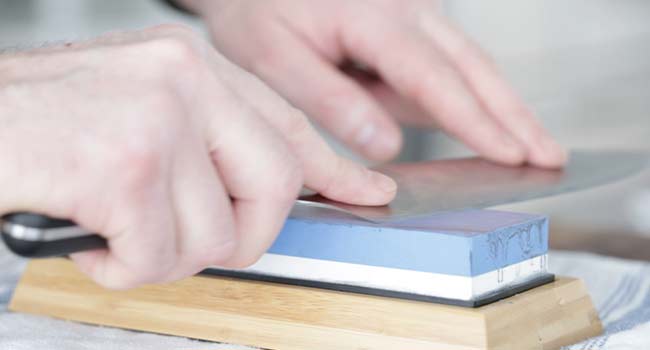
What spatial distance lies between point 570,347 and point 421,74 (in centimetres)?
49

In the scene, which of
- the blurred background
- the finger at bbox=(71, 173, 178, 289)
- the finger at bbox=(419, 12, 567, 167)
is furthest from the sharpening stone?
the blurred background

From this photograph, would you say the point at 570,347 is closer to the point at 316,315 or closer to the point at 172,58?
the point at 316,315

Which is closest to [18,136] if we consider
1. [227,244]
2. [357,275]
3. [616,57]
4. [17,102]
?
[17,102]

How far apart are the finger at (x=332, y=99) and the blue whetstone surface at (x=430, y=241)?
41 cm

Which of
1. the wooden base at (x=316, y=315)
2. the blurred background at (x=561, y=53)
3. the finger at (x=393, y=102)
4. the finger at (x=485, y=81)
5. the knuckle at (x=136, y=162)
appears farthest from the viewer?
the blurred background at (x=561, y=53)

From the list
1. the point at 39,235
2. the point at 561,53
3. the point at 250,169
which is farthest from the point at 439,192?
the point at 561,53

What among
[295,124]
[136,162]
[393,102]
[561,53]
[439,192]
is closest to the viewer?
[136,162]

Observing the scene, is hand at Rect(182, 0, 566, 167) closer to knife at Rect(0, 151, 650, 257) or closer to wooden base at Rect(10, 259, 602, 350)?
knife at Rect(0, 151, 650, 257)

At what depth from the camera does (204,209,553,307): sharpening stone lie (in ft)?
1.87

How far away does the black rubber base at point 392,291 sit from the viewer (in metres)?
0.58

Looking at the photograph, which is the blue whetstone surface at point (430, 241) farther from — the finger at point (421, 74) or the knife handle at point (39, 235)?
the finger at point (421, 74)

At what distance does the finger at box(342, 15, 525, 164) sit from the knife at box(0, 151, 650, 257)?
0.38 feet

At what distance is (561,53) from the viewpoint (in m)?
4.77

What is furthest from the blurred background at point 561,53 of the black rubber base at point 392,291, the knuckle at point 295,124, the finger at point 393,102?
the knuckle at point 295,124
